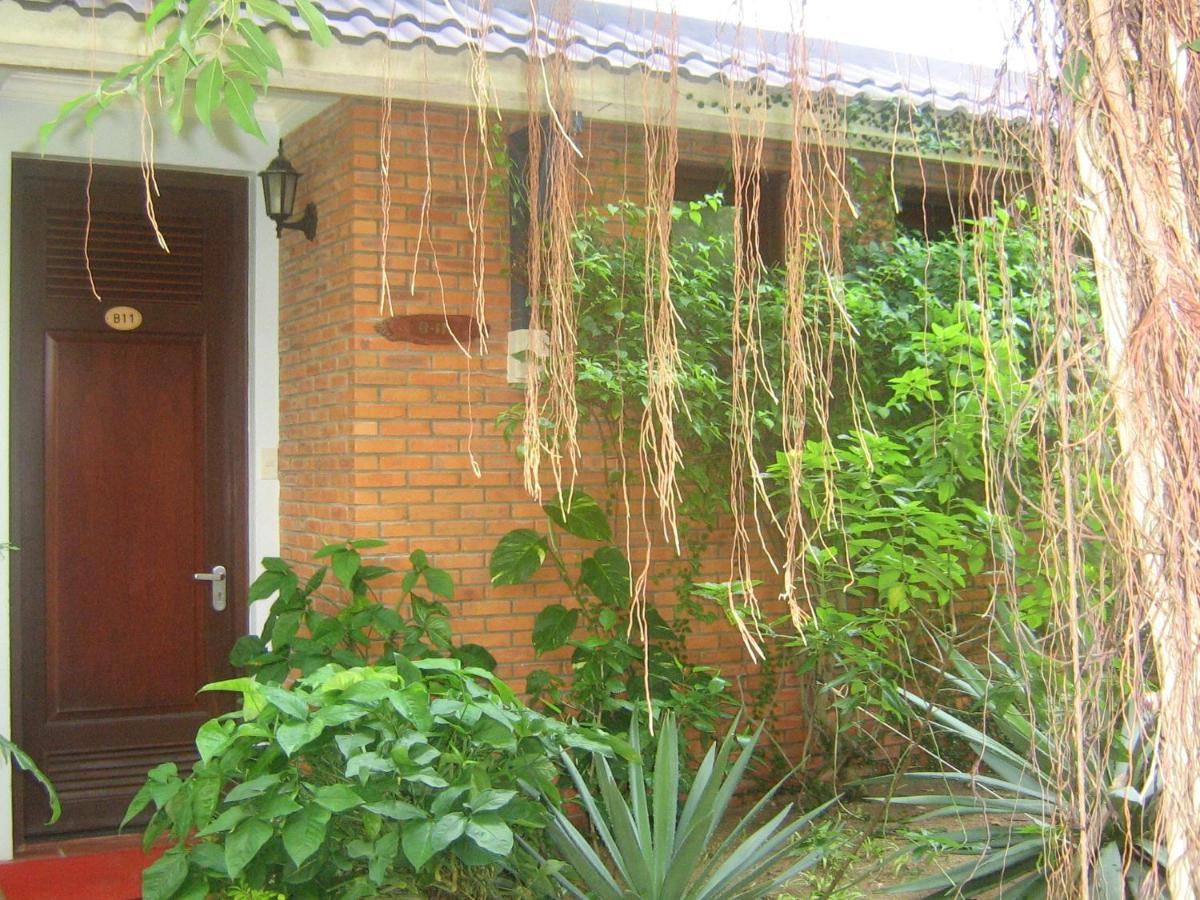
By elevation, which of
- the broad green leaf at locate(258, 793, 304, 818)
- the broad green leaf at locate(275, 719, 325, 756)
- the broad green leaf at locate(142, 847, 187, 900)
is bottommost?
the broad green leaf at locate(142, 847, 187, 900)

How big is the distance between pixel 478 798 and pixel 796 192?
156 cm

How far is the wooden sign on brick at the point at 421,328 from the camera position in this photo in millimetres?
5020

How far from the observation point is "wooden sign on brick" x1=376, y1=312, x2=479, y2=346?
502 centimetres

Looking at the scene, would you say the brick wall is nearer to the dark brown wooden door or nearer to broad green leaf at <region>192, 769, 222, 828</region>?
the dark brown wooden door

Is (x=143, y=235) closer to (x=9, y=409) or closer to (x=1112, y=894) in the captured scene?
(x=9, y=409)

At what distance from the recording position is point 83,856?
5090 mm

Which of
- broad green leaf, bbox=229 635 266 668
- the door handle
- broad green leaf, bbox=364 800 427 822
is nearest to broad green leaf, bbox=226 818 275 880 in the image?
broad green leaf, bbox=364 800 427 822

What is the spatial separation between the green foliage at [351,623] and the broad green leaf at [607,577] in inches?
19.9

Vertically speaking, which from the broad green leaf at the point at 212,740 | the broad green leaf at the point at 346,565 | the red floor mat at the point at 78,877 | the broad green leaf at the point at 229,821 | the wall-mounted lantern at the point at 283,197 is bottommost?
the red floor mat at the point at 78,877

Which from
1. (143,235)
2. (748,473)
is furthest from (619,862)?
(143,235)

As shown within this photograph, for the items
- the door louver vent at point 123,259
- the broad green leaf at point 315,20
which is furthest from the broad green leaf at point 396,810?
the door louver vent at point 123,259

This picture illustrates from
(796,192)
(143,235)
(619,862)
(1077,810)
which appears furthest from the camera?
(143,235)

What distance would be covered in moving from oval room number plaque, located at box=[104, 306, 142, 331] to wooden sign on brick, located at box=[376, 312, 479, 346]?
1.32 meters

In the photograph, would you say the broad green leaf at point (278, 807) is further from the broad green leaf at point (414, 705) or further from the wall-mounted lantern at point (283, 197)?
the wall-mounted lantern at point (283, 197)
